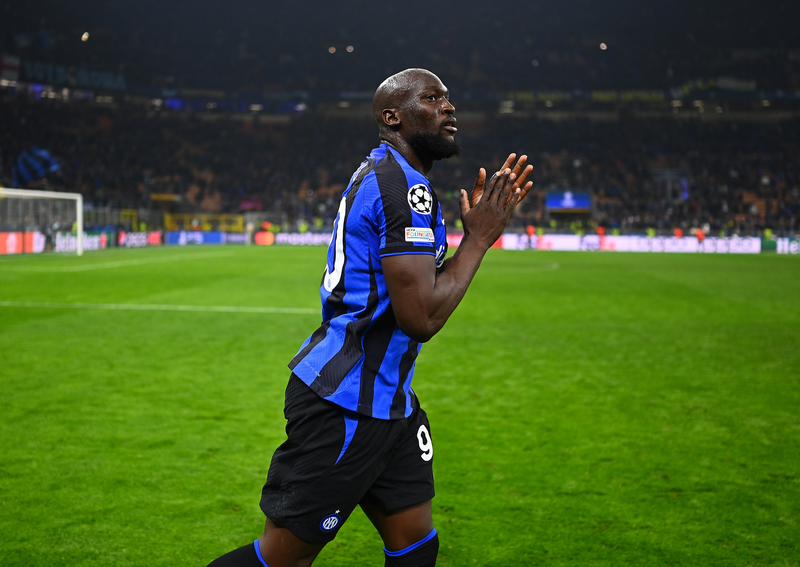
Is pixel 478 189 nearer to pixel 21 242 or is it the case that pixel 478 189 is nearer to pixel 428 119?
pixel 428 119

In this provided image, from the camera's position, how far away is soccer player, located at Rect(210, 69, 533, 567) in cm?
191

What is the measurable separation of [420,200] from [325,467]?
0.79 meters

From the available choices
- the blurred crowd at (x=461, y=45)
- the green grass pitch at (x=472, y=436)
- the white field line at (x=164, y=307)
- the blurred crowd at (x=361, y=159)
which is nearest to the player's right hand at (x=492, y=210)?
the green grass pitch at (x=472, y=436)

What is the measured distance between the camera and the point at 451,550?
10.9 feet

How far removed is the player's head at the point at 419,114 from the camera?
2098 millimetres

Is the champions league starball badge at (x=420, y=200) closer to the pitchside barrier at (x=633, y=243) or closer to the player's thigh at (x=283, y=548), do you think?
the player's thigh at (x=283, y=548)

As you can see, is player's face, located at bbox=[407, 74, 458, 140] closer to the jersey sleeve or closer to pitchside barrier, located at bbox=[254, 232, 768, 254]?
the jersey sleeve

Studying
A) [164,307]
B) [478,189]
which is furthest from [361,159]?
[478,189]

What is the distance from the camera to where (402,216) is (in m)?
1.88

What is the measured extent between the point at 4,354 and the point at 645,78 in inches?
2096

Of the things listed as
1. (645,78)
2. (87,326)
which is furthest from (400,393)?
(645,78)

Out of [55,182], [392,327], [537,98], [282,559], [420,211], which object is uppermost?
[537,98]

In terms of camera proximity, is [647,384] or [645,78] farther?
[645,78]

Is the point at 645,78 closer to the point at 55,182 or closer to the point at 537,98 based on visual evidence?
the point at 537,98
